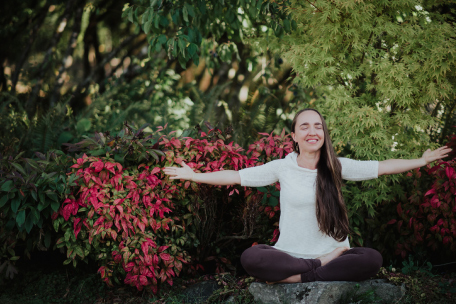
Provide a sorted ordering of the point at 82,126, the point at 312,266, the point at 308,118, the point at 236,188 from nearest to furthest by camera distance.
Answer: the point at 312,266 → the point at 308,118 → the point at 236,188 → the point at 82,126

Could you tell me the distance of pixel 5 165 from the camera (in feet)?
10.5

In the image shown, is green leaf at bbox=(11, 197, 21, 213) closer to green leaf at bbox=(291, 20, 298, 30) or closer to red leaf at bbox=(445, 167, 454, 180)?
green leaf at bbox=(291, 20, 298, 30)

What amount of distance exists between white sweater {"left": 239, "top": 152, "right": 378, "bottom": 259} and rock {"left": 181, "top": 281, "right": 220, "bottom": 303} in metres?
0.73

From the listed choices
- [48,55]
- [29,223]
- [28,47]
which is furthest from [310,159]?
[28,47]

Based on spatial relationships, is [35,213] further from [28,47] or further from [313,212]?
[28,47]

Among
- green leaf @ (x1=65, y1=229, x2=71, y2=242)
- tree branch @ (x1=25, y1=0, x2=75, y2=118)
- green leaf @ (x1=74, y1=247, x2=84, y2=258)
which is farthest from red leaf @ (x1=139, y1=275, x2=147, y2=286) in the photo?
tree branch @ (x1=25, y1=0, x2=75, y2=118)

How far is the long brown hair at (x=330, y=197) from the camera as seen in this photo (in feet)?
8.80

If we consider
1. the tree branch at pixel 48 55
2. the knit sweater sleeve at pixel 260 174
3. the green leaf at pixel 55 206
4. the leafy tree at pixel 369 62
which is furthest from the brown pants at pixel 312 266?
the tree branch at pixel 48 55

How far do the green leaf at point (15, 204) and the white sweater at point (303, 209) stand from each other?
6.04 ft

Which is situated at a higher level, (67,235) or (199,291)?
(67,235)

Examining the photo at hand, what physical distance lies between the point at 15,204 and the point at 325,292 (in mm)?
2195

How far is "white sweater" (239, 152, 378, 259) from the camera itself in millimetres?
2744

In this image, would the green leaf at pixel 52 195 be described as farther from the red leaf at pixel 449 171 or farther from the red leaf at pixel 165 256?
the red leaf at pixel 449 171

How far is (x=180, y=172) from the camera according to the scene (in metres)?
2.96
